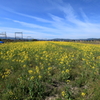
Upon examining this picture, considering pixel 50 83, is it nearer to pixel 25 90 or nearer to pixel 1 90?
pixel 25 90

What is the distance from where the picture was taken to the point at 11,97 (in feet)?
10.00

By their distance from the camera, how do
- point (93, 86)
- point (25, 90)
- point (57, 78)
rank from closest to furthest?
point (25, 90)
point (93, 86)
point (57, 78)

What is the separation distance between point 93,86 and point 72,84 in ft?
2.79

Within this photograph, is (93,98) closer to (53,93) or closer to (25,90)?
(53,93)

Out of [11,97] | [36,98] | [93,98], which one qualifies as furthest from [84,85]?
[11,97]

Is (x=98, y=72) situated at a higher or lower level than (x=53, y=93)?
higher

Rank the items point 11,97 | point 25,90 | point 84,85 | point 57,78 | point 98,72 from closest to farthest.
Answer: point 11,97 < point 25,90 < point 84,85 < point 57,78 < point 98,72

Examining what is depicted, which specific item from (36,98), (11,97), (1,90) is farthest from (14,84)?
(36,98)

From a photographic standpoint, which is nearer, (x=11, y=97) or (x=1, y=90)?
(x=11, y=97)

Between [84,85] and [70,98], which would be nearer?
[70,98]

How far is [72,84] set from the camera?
3990mm

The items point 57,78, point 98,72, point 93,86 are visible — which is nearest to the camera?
point 93,86

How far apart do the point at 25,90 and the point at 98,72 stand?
4.08 meters

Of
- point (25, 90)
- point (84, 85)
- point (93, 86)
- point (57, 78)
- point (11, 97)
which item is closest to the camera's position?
point (11, 97)
